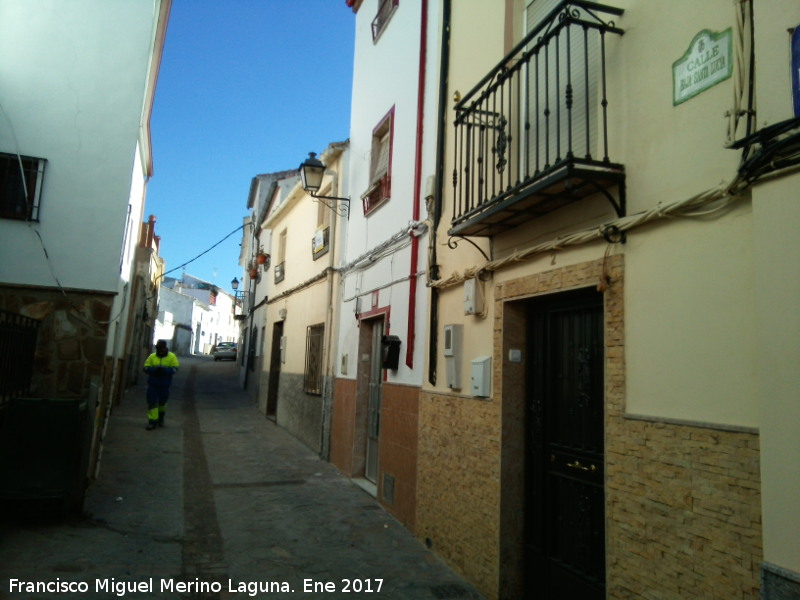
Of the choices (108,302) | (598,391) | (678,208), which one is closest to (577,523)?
(598,391)

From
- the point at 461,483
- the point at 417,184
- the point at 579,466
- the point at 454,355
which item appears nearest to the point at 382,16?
the point at 417,184

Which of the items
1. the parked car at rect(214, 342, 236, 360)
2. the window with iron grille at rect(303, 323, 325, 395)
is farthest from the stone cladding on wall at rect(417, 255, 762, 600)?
the parked car at rect(214, 342, 236, 360)

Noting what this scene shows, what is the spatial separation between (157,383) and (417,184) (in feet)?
23.4

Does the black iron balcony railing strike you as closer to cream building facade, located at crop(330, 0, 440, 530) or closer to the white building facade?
cream building facade, located at crop(330, 0, 440, 530)

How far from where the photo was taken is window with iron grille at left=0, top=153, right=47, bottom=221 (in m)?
7.22

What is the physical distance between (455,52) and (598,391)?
4.10m

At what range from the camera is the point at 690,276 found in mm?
3123

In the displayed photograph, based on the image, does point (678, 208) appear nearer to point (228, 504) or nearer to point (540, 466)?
point (540, 466)

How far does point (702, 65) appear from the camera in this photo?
318cm

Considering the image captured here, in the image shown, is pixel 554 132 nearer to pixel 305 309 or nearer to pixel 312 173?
pixel 312 173

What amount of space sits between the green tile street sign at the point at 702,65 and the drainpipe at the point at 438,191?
3112 millimetres

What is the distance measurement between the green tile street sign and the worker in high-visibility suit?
10269 millimetres

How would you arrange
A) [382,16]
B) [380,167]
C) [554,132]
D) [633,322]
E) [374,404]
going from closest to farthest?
[633,322] → [554,132] → [374,404] → [380,167] → [382,16]

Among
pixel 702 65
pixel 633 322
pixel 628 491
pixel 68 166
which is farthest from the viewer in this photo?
pixel 68 166
